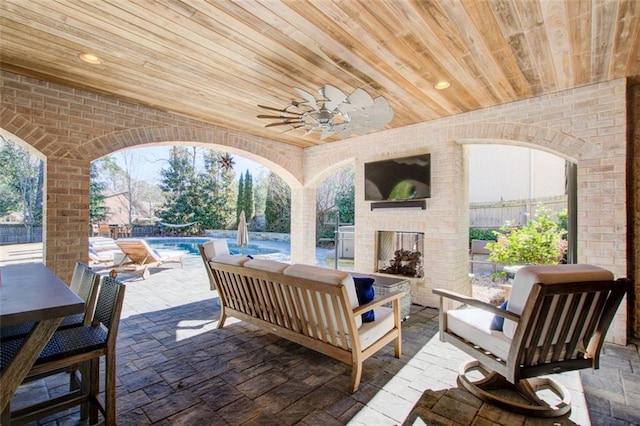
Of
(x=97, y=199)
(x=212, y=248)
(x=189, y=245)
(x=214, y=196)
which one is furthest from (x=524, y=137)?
(x=97, y=199)

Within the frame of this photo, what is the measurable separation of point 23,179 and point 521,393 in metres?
17.1

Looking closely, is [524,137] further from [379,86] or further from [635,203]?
[379,86]

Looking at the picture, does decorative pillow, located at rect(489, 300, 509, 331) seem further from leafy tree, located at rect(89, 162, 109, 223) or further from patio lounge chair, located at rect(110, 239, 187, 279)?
leafy tree, located at rect(89, 162, 109, 223)

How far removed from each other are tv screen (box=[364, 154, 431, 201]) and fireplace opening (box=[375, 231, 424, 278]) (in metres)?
0.65

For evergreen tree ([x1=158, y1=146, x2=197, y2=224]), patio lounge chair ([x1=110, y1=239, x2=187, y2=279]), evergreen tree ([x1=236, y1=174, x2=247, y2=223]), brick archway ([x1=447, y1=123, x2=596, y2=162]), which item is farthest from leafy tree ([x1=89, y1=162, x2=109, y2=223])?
brick archway ([x1=447, y1=123, x2=596, y2=162])

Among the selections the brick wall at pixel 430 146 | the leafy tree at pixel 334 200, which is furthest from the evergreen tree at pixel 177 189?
the brick wall at pixel 430 146

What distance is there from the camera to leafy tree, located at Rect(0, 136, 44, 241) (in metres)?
11.8

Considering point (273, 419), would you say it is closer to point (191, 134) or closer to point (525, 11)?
point (525, 11)

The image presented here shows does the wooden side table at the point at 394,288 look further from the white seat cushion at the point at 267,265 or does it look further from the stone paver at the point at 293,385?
the white seat cushion at the point at 267,265

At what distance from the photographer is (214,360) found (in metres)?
2.79

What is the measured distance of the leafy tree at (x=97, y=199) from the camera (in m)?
13.8

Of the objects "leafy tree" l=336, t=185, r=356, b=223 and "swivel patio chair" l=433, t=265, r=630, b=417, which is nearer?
"swivel patio chair" l=433, t=265, r=630, b=417

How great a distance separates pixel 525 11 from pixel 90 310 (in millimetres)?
3719

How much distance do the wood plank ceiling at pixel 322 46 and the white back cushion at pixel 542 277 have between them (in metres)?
1.79
